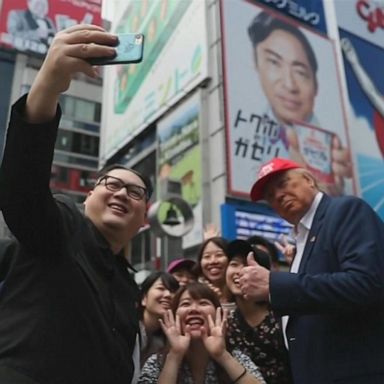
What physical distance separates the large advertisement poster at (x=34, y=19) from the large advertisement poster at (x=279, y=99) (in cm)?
751

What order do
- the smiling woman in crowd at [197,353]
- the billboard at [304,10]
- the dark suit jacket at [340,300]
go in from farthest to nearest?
the billboard at [304,10]
the smiling woman in crowd at [197,353]
the dark suit jacket at [340,300]

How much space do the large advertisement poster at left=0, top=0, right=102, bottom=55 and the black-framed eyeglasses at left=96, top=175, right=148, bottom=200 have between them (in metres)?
18.6

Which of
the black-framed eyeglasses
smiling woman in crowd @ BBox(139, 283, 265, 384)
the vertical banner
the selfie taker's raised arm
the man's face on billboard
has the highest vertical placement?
the man's face on billboard

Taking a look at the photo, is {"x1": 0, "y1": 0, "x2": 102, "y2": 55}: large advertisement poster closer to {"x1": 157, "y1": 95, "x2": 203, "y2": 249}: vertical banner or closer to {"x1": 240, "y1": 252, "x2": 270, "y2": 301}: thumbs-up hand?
{"x1": 157, "y1": 95, "x2": 203, "y2": 249}: vertical banner

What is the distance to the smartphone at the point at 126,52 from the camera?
4.28 ft

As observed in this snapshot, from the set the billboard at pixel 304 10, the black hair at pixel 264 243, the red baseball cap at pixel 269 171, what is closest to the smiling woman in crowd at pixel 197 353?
the red baseball cap at pixel 269 171

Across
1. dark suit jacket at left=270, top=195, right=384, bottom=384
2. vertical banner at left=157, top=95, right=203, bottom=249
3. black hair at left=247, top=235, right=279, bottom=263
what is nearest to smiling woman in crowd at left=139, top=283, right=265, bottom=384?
dark suit jacket at left=270, top=195, right=384, bottom=384

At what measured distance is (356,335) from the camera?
1897 mm

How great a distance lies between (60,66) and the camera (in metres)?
1.28

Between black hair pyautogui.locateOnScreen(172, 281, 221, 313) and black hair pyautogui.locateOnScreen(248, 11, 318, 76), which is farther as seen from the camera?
black hair pyautogui.locateOnScreen(248, 11, 318, 76)

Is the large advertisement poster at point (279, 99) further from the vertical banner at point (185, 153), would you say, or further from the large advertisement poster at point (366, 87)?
the large advertisement poster at point (366, 87)

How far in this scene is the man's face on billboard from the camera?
48.3 ft

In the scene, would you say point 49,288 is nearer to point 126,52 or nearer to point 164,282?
point 126,52

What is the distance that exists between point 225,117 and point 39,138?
40.2 feet
